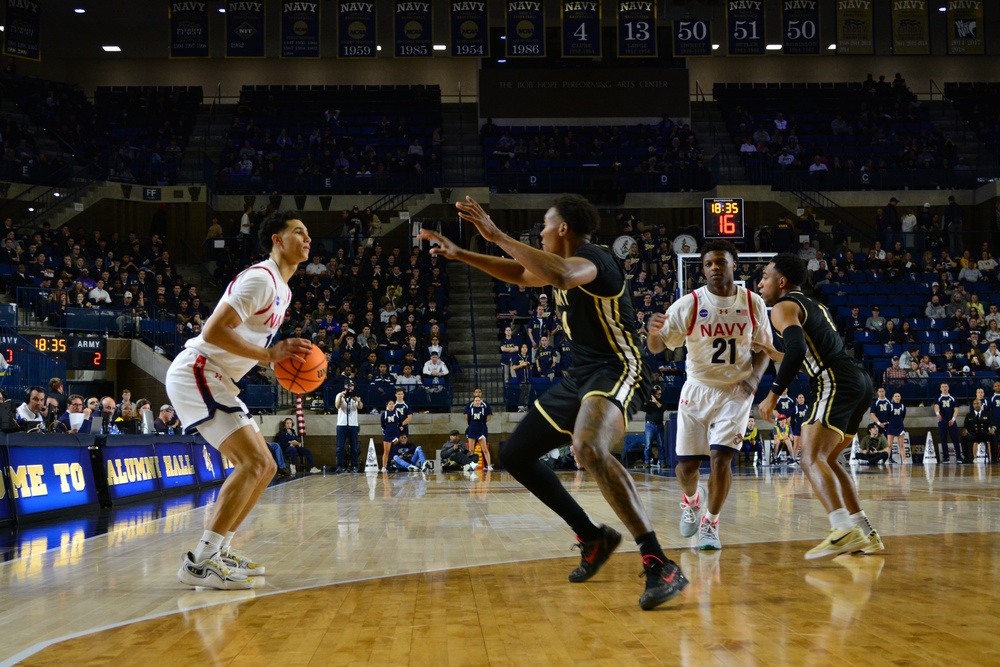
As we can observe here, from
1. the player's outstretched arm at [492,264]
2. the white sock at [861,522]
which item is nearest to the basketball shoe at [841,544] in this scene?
the white sock at [861,522]

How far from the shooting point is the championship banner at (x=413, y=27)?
82.2 ft

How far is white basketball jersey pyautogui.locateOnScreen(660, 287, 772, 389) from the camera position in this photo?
7.01m

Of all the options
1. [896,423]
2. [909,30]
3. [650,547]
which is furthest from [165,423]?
→ [909,30]

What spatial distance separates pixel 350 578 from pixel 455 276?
80.4ft

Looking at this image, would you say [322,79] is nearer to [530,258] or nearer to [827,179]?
[827,179]

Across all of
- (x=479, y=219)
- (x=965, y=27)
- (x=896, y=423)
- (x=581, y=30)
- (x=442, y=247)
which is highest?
(x=581, y=30)

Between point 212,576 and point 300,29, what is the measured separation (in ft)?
72.1

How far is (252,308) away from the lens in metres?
5.57

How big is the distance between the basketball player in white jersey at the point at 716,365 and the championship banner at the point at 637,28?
1928 centimetres

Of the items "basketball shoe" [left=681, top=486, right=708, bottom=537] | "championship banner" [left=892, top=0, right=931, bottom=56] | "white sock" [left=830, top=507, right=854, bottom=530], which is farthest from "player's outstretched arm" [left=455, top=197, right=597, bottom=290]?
"championship banner" [left=892, top=0, right=931, bottom=56]

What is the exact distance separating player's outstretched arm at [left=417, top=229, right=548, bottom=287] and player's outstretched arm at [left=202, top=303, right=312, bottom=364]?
932mm

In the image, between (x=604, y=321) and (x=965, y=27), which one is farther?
(x=965, y=27)

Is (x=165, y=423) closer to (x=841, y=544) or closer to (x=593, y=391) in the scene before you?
(x=841, y=544)

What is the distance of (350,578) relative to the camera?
5773 millimetres
